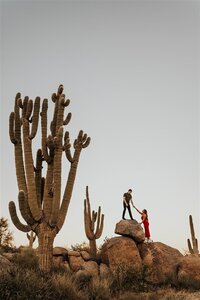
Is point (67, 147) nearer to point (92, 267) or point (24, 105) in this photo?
point (24, 105)

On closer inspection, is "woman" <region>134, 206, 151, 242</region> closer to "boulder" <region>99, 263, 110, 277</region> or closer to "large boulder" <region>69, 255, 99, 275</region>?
"boulder" <region>99, 263, 110, 277</region>

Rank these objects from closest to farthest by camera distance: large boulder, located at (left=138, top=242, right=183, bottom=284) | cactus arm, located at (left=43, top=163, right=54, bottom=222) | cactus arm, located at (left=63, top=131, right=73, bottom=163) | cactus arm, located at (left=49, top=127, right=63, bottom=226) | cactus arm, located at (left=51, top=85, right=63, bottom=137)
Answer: cactus arm, located at (left=49, top=127, right=63, bottom=226)
cactus arm, located at (left=43, top=163, right=54, bottom=222)
cactus arm, located at (left=63, top=131, right=73, bottom=163)
cactus arm, located at (left=51, top=85, right=63, bottom=137)
large boulder, located at (left=138, top=242, right=183, bottom=284)

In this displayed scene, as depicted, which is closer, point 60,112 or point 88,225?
point 60,112

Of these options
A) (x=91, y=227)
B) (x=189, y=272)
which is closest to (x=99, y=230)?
(x=91, y=227)

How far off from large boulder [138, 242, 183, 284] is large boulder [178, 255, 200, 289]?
0.78ft

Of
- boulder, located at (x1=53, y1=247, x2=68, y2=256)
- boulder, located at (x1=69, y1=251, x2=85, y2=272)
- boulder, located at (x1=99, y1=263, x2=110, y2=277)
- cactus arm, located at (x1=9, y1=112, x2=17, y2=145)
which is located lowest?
boulder, located at (x1=99, y1=263, x2=110, y2=277)

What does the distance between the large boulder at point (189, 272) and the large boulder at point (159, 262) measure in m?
0.24

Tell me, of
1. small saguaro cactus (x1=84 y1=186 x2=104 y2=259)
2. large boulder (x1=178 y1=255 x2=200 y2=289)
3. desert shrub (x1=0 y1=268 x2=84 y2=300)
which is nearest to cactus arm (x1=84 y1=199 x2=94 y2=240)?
small saguaro cactus (x1=84 y1=186 x2=104 y2=259)

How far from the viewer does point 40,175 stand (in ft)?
44.1

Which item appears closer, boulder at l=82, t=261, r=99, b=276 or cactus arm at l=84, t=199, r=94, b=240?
boulder at l=82, t=261, r=99, b=276

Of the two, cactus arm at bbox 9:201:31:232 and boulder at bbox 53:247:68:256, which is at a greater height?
cactus arm at bbox 9:201:31:232

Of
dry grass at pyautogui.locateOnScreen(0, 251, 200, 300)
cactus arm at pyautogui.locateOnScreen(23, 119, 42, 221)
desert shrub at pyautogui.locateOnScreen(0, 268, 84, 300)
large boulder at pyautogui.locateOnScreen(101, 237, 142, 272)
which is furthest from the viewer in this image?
large boulder at pyautogui.locateOnScreen(101, 237, 142, 272)

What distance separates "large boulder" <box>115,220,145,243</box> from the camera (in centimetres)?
1600

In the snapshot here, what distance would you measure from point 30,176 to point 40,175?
1061 millimetres
